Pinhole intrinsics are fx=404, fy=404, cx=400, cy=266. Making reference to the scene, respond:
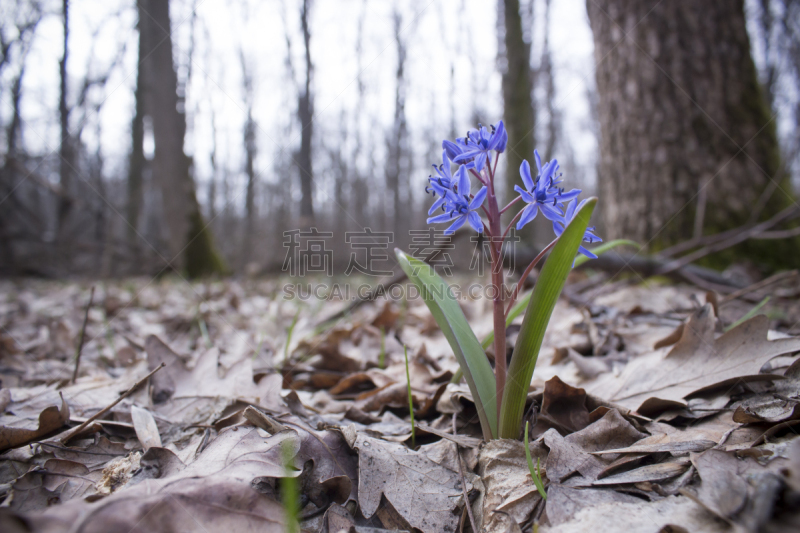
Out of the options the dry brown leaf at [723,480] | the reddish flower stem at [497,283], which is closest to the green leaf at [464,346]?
the reddish flower stem at [497,283]

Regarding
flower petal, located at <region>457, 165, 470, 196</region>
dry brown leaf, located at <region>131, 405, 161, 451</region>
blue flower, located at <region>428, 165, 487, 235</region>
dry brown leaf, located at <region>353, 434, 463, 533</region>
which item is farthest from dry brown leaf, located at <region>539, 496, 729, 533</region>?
dry brown leaf, located at <region>131, 405, 161, 451</region>

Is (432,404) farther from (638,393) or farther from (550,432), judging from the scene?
(638,393)

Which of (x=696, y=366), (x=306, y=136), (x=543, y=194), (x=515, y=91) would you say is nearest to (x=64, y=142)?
(x=306, y=136)

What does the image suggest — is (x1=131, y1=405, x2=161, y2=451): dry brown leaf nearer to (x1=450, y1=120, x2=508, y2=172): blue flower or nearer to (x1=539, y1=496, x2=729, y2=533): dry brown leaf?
(x1=539, y1=496, x2=729, y2=533): dry brown leaf

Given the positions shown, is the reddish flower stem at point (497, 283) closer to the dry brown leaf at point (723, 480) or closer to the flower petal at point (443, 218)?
the flower petal at point (443, 218)

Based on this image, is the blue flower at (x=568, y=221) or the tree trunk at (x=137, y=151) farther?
the tree trunk at (x=137, y=151)

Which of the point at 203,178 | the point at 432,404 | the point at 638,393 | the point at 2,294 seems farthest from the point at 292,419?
the point at 203,178
